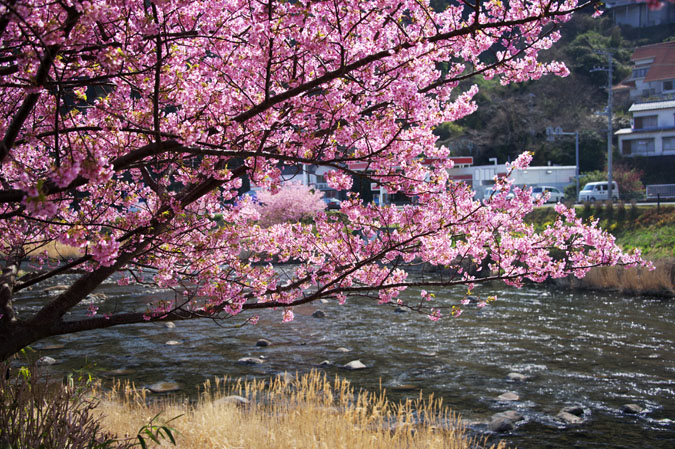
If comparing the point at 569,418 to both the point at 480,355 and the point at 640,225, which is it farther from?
the point at 640,225

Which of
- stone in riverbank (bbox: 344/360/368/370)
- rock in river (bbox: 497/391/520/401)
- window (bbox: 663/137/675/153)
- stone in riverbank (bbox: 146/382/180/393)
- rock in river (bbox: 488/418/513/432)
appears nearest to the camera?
rock in river (bbox: 488/418/513/432)

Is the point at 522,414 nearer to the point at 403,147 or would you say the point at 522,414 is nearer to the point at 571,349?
the point at 571,349

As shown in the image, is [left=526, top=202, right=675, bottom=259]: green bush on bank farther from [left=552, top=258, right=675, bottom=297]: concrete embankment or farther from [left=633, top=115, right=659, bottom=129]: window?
[left=633, top=115, right=659, bottom=129]: window

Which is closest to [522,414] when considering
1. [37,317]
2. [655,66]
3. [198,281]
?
[198,281]

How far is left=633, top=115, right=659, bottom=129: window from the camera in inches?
2474

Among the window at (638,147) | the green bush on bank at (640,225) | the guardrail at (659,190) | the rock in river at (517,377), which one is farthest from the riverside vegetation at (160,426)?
the window at (638,147)

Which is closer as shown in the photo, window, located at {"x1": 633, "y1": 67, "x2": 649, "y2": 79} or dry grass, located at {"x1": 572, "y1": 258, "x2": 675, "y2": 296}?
dry grass, located at {"x1": 572, "y1": 258, "x2": 675, "y2": 296}

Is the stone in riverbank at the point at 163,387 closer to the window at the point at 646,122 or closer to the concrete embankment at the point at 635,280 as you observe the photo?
the concrete embankment at the point at 635,280

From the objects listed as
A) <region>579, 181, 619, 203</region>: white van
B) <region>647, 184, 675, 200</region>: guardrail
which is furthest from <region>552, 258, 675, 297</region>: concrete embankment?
<region>579, 181, 619, 203</region>: white van

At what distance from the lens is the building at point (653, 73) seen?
245 feet

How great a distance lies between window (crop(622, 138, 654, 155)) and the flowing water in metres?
46.2

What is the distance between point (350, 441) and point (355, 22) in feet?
16.0

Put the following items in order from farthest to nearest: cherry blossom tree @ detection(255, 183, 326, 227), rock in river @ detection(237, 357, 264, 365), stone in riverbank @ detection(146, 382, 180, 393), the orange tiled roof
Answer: the orange tiled roof
cherry blossom tree @ detection(255, 183, 326, 227)
rock in river @ detection(237, 357, 264, 365)
stone in riverbank @ detection(146, 382, 180, 393)

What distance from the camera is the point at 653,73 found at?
75.9 m
